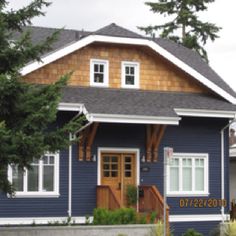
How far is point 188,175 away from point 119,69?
4.63m

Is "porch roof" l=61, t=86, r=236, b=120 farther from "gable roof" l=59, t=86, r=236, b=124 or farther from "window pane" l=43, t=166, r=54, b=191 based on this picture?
"window pane" l=43, t=166, r=54, b=191

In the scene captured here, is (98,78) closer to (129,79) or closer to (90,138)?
(129,79)

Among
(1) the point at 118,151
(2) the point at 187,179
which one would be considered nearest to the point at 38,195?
(1) the point at 118,151

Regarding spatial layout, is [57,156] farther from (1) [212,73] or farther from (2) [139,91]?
(1) [212,73]

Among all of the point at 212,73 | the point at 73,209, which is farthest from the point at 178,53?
the point at 73,209

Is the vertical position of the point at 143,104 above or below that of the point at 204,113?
above

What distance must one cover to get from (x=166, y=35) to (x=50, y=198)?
2410 centimetres

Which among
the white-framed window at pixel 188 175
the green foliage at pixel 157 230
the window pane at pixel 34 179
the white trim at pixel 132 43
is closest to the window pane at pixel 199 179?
the white-framed window at pixel 188 175

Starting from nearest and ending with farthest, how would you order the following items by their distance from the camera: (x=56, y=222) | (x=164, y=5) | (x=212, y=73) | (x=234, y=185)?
(x=56, y=222), (x=212, y=73), (x=234, y=185), (x=164, y=5)

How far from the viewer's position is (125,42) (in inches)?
1017

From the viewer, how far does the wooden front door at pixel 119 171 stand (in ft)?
84.4

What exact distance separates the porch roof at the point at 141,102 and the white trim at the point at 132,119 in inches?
3.1

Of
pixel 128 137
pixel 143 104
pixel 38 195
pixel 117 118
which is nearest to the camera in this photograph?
pixel 117 118

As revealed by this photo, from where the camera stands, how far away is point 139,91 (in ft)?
87.8
